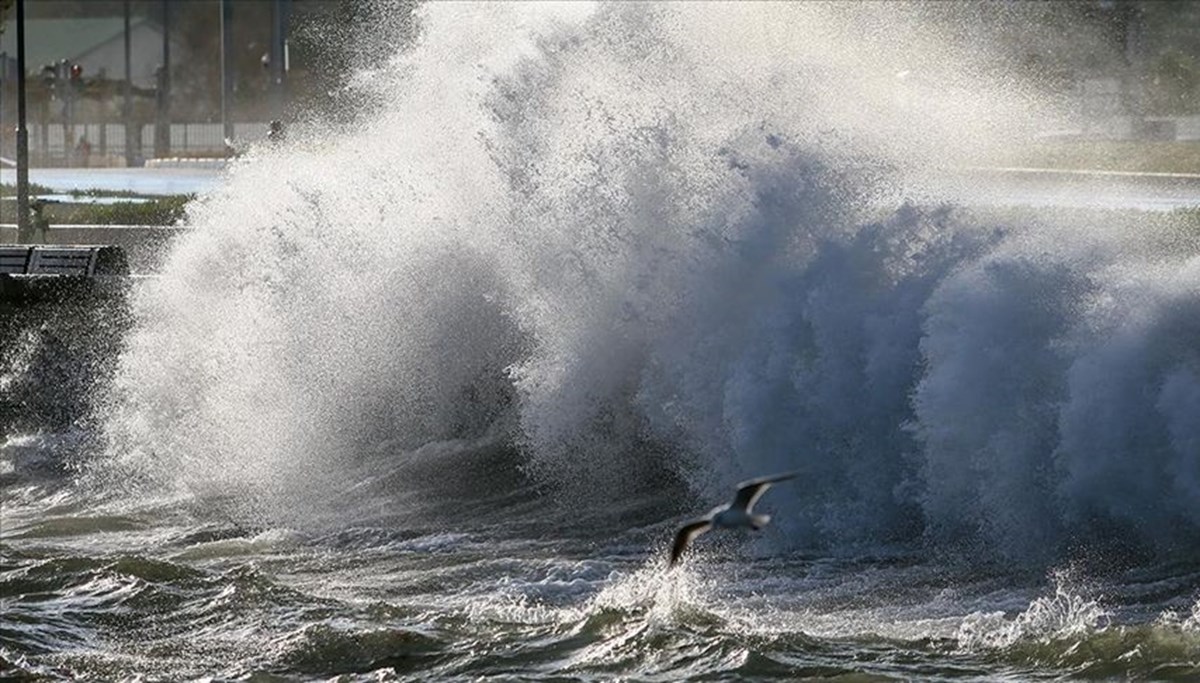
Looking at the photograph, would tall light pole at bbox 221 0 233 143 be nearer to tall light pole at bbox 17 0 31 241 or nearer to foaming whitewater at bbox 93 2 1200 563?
tall light pole at bbox 17 0 31 241

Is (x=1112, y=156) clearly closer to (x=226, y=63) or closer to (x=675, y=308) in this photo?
(x=675, y=308)

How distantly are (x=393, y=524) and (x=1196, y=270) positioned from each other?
5417 mm

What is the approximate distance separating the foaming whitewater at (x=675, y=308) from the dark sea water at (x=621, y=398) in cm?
3

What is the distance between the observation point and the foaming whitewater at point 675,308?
14.0 meters

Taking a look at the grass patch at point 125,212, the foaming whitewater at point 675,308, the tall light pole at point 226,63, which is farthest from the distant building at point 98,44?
the foaming whitewater at point 675,308

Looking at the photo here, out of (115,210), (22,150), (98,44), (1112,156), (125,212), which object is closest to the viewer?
(1112,156)

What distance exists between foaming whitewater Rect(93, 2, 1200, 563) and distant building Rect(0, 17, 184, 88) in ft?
278

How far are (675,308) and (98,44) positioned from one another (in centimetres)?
9412

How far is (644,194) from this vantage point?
1745 cm

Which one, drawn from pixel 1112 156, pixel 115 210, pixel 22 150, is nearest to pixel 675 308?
pixel 1112 156

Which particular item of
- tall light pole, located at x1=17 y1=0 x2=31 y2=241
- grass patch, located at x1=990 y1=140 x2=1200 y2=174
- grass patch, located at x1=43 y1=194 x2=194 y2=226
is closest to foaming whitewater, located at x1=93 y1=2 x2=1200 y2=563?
grass patch, located at x1=990 y1=140 x2=1200 y2=174

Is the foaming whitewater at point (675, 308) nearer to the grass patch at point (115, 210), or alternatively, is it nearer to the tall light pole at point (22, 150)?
the grass patch at point (115, 210)

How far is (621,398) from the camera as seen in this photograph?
659 inches

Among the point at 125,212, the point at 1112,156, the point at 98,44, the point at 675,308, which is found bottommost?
the point at 675,308
